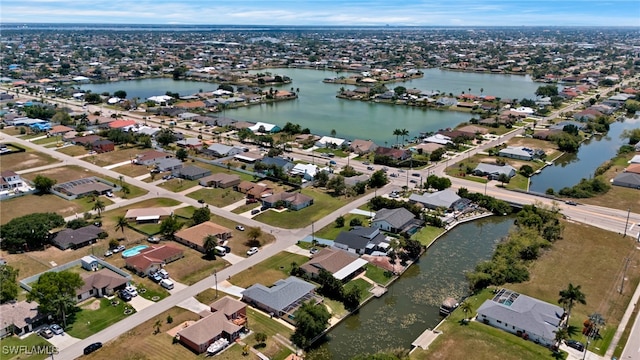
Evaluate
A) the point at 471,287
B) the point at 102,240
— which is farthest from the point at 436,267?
the point at 102,240

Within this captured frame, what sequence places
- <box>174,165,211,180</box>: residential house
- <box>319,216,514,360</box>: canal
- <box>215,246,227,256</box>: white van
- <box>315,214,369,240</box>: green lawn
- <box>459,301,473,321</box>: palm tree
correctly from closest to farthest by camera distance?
<box>319,216,514,360</box>: canal → <box>459,301,473,321</box>: palm tree → <box>215,246,227,256</box>: white van → <box>315,214,369,240</box>: green lawn → <box>174,165,211,180</box>: residential house

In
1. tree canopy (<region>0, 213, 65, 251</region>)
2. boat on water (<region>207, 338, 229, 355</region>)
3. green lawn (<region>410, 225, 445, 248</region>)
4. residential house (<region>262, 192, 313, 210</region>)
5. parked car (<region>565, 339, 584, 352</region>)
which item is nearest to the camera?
boat on water (<region>207, 338, 229, 355</region>)

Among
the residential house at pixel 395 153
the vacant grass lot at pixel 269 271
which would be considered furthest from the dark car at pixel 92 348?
the residential house at pixel 395 153

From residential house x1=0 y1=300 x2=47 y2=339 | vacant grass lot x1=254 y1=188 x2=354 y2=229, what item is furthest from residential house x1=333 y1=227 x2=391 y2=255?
residential house x1=0 y1=300 x2=47 y2=339

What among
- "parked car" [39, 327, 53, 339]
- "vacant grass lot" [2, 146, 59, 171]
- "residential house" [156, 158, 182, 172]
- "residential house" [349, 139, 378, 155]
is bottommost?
"parked car" [39, 327, 53, 339]

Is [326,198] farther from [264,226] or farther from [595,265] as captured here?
[595,265]

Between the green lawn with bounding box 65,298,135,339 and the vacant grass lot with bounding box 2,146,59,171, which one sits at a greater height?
the vacant grass lot with bounding box 2,146,59,171

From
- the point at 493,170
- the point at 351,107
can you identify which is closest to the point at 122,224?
the point at 493,170

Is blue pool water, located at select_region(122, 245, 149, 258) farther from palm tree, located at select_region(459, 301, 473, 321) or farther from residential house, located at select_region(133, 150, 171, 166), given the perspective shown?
palm tree, located at select_region(459, 301, 473, 321)
